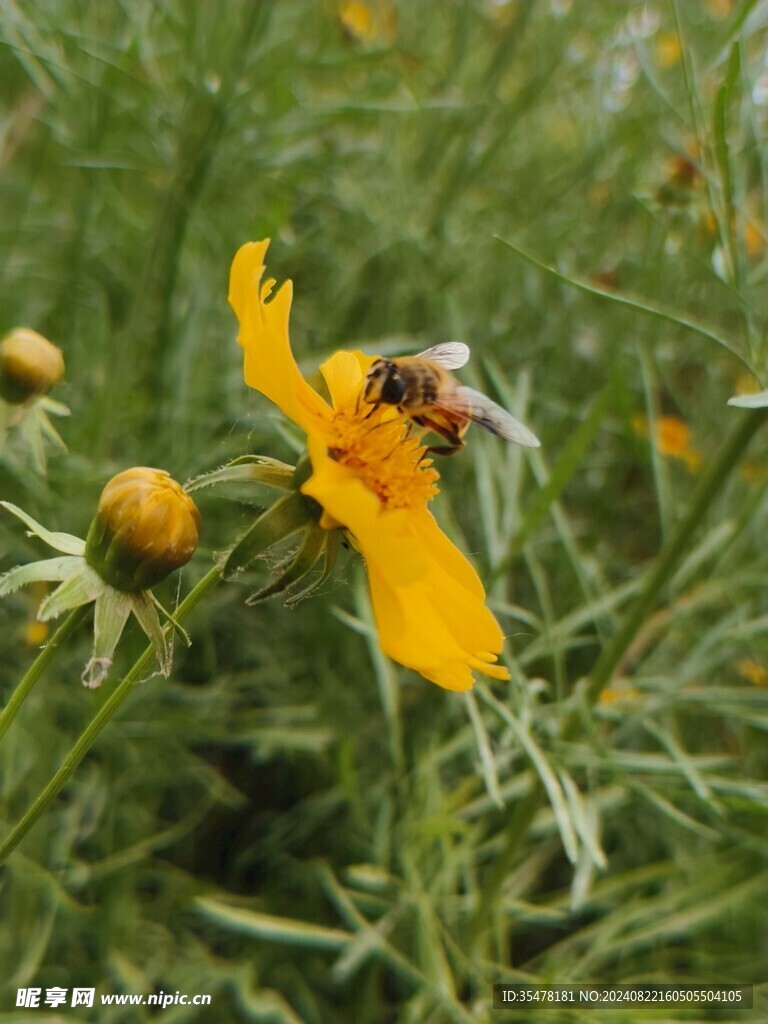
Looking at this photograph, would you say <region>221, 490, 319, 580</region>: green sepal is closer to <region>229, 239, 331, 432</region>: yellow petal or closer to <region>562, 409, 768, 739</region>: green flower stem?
<region>229, 239, 331, 432</region>: yellow petal

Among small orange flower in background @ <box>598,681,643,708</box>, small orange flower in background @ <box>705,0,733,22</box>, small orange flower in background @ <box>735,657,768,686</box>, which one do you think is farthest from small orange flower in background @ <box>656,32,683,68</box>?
small orange flower in background @ <box>598,681,643,708</box>

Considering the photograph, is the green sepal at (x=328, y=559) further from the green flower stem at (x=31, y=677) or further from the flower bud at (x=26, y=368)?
the flower bud at (x=26, y=368)

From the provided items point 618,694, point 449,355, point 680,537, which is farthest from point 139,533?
point 618,694

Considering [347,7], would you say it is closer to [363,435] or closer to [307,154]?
[307,154]

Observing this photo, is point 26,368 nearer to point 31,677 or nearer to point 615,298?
point 31,677

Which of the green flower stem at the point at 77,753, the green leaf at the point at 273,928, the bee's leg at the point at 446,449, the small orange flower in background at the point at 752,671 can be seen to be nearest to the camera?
the green flower stem at the point at 77,753

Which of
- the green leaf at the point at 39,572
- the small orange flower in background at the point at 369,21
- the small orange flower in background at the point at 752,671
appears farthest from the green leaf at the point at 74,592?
the small orange flower in background at the point at 369,21
